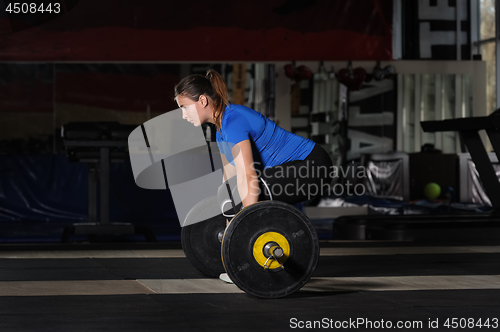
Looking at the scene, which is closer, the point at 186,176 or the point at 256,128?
the point at 256,128

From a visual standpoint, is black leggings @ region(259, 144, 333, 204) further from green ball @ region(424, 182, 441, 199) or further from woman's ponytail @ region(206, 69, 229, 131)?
green ball @ region(424, 182, 441, 199)

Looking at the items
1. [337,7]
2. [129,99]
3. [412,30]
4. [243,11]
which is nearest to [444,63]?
[412,30]

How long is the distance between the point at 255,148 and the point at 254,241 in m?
0.36

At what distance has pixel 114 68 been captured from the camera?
7.41m

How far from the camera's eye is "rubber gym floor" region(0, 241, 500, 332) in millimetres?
1604

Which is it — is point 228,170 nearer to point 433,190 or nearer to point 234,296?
point 234,296

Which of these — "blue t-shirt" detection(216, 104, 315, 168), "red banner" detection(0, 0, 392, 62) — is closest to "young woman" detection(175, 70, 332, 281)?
"blue t-shirt" detection(216, 104, 315, 168)

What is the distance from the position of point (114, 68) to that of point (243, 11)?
5.85 feet

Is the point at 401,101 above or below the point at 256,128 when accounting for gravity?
above

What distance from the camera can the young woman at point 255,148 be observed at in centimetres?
199

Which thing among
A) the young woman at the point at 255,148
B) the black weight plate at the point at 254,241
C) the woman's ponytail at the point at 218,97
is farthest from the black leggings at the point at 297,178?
the woman's ponytail at the point at 218,97

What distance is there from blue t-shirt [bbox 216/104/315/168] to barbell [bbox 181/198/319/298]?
0.83ft

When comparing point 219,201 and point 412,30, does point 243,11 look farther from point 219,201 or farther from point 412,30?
point 219,201

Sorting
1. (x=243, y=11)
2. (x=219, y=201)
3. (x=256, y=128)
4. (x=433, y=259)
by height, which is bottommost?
(x=433, y=259)
